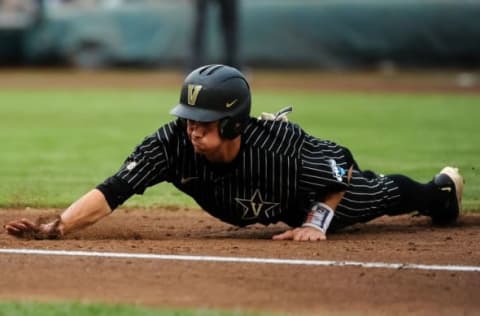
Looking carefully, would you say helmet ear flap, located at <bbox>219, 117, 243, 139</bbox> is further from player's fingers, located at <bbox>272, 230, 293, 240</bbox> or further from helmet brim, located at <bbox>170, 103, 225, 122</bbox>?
player's fingers, located at <bbox>272, 230, 293, 240</bbox>

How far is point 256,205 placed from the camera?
690 cm

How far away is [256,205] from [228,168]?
0.87 feet

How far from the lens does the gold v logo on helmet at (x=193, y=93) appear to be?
21.6ft

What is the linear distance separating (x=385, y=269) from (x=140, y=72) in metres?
21.0

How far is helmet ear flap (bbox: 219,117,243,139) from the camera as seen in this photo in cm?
658

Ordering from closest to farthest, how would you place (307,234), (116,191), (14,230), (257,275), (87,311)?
(87,311) < (257,275) < (116,191) < (14,230) < (307,234)

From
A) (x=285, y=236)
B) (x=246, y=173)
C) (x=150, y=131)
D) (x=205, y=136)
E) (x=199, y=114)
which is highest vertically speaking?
(x=199, y=114)

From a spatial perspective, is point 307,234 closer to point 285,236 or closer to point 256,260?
point 285,236

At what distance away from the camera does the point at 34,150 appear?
12.6 metres

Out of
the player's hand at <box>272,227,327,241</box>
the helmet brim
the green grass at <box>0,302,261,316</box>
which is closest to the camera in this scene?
the green grass at <box>0,302,261,316</box>

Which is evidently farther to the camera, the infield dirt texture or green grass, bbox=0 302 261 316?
the infield dirt texture

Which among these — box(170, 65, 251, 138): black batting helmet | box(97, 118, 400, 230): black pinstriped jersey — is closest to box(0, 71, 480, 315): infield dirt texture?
box(97, 118, 400, 230): black pinstriped jersey

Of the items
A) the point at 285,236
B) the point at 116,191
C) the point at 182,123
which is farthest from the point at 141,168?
the point at 285,236

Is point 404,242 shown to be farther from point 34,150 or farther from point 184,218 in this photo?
point 34,150
